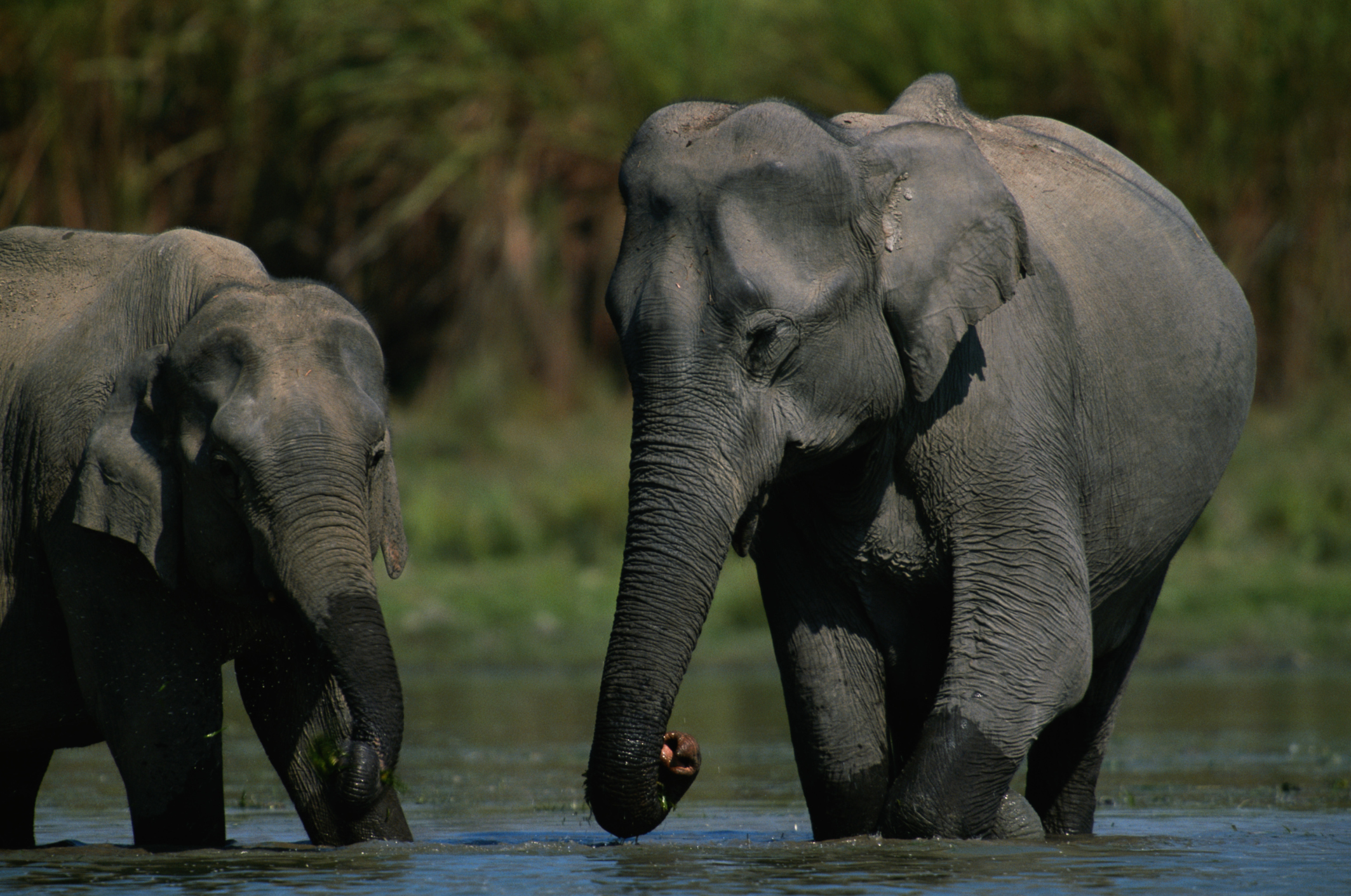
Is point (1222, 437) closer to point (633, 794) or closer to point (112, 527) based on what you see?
point (633, 794)

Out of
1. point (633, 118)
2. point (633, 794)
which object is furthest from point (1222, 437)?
point (633, 118)

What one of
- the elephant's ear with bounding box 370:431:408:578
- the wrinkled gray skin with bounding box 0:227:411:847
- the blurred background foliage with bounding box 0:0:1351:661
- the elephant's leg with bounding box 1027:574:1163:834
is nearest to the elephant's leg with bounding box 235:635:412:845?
the wrinkled gray skin with bounding box 0:227:411:847

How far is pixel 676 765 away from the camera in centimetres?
600

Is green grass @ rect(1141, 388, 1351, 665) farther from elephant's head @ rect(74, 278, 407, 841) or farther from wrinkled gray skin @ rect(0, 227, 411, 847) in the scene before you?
elephant's head @ rect(74, 278, 407, 841)

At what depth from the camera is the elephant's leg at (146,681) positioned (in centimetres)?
650

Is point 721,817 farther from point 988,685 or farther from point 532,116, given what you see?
point 532,116

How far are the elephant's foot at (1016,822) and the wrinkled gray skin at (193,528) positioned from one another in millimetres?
1905

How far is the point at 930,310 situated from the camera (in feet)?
20.1

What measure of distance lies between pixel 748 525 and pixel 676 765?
2.35 feet

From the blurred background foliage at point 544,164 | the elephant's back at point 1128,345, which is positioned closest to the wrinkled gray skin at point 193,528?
the elephant's back at point 1128,345

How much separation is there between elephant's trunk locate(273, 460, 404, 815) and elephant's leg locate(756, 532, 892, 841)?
131 centimetres

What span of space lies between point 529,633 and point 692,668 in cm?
120

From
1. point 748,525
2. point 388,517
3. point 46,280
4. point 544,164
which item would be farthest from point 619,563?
point 748,525

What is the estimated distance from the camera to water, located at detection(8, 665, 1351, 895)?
5.89m
